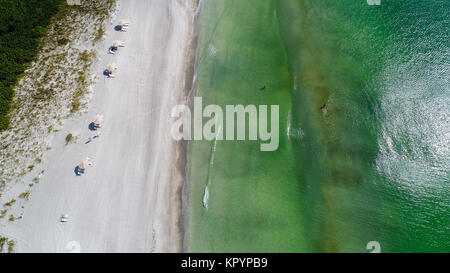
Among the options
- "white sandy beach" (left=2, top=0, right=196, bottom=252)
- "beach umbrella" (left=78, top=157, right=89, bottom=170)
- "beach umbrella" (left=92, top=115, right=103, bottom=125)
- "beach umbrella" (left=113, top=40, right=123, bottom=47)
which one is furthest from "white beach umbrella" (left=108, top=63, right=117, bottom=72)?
"beach umbrella" (left=78, top=157, right=89, bottom=170)

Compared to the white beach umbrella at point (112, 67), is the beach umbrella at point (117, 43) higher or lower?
higher

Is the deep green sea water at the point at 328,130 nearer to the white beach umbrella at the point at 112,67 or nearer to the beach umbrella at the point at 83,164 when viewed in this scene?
the white beach umbrella at the point at 112,67

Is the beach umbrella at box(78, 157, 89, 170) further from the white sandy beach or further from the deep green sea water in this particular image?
the deep green sea water

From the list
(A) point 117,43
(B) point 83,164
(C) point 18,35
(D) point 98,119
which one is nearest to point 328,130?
(D) point 98,119

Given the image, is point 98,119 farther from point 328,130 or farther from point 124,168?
point 328,130

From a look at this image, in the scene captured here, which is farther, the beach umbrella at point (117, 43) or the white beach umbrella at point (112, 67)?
the beach umbrella at point (117, 43)

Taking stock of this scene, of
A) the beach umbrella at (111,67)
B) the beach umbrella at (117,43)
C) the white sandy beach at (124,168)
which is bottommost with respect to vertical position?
the white sandy beach at (124,168)

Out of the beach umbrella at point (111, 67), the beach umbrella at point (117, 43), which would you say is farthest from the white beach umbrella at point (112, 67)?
the beach umbrella at point (117, 43)
